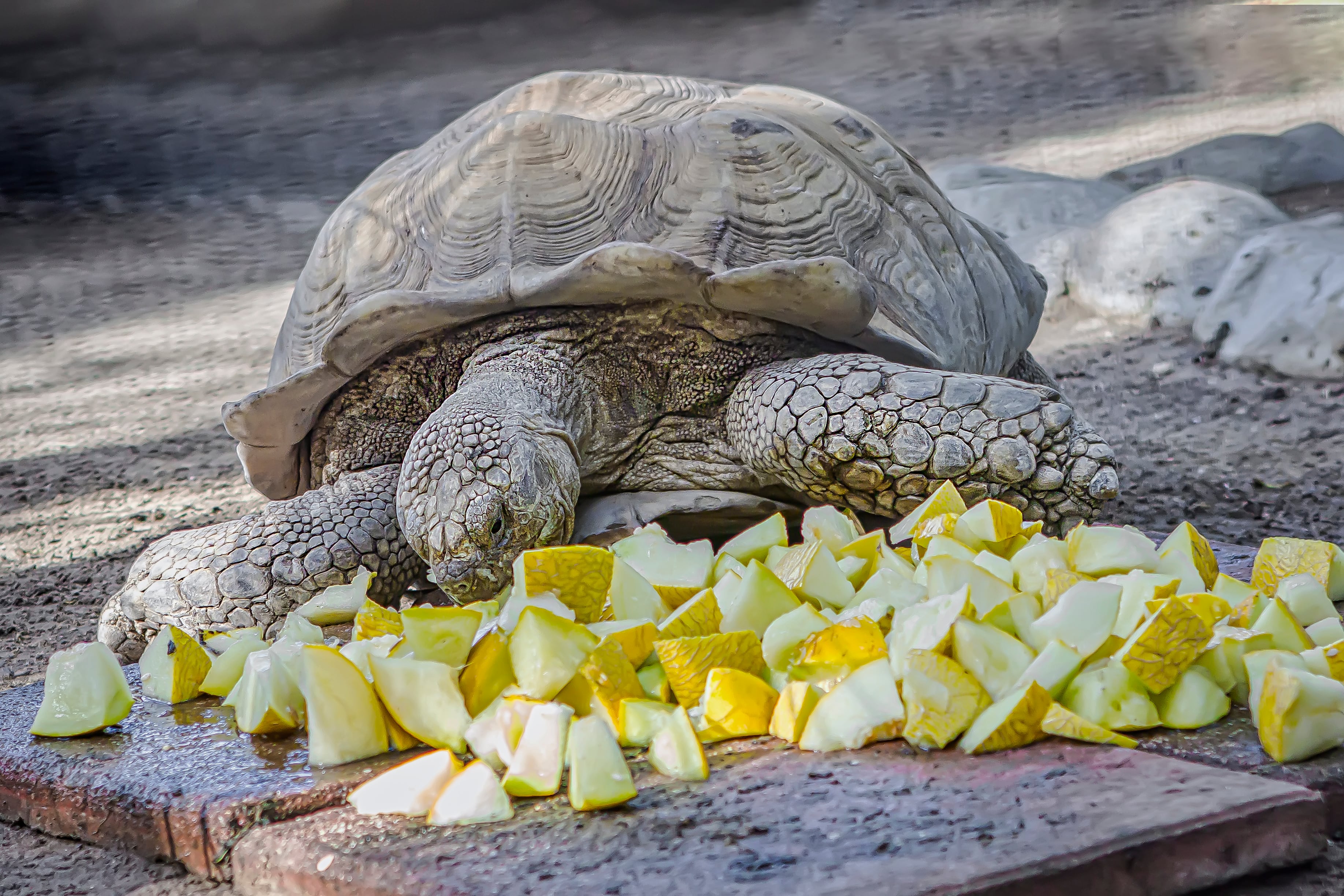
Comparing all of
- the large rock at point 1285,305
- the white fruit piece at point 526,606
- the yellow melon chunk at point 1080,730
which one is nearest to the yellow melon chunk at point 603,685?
the white fruit piece at point 526,606

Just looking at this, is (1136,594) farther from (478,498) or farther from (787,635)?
(478,498)

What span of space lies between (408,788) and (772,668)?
439mm

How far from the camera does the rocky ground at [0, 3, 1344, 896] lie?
3.38m

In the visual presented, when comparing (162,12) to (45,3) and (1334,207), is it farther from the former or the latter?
(1334,207)

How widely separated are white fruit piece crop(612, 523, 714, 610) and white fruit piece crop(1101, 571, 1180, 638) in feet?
1.71

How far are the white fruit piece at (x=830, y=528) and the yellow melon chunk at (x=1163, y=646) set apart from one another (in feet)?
1.83

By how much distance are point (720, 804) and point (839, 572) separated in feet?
1.66

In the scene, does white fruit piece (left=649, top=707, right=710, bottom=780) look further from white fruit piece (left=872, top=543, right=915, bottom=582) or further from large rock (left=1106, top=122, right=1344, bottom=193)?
large rock (left=1106, top=122, right=1344, bottom=193)

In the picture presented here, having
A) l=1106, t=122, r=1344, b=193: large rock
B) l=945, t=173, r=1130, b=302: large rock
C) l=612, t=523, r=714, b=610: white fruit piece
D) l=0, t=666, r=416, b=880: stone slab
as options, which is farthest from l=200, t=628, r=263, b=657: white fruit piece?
l=1106, t=122, r=1344, b=193: large rock

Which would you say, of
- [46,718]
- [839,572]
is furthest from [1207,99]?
[46,718]

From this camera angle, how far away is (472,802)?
118 centimetres

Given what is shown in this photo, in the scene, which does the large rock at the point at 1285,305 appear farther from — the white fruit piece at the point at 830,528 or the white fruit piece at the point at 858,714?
the white fruit piece at the point at 858,714

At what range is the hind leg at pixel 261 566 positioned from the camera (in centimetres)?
219

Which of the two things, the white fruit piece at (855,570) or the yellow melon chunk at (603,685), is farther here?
the white fruit piece at (855,570)
